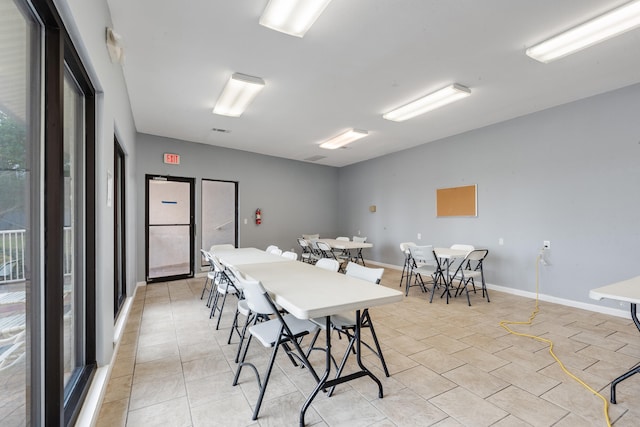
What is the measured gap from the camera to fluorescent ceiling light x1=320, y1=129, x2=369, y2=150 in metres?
5.38

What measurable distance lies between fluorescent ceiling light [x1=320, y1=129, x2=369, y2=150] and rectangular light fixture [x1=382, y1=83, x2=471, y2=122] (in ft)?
2.89

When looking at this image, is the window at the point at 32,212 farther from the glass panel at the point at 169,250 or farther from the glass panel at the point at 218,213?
the glass panel at the point at 218,213

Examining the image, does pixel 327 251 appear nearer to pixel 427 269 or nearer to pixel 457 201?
pixel 427 269

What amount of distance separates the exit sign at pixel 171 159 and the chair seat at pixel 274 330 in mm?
4852

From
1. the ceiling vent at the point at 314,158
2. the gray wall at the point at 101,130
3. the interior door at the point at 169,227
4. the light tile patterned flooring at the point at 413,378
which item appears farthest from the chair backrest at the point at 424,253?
the interior door at the point at 169,227

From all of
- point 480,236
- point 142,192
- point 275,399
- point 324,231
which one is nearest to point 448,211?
point 480,236

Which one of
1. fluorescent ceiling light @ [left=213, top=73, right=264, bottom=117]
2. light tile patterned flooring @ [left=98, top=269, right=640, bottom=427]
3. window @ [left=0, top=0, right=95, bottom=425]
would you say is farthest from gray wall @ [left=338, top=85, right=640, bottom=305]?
window @ [left=0, top=0, right=95, bottom=425]

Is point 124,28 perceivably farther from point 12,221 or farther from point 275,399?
point 275,399

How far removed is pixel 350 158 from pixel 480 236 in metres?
3.66

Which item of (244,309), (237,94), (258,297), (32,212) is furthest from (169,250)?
(32,212)

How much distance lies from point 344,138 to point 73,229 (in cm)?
465

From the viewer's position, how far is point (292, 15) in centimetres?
230

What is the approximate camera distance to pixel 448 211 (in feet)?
18.9

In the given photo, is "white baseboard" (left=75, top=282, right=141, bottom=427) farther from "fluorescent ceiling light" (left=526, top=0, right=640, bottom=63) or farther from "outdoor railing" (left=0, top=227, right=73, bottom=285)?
"fluorescent ceiling light" (left=526, top=0, right=640, bottom=63)
